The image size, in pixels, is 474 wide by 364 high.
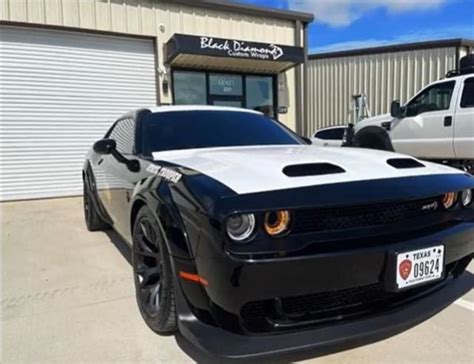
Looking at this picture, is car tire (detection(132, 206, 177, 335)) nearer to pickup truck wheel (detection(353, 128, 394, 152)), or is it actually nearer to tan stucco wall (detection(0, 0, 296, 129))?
pickup truck wheel (detection(353, 128, 394, 152))

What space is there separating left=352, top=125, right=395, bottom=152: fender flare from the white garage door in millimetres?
5124

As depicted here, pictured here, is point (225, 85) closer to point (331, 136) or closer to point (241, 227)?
point (331, 136)

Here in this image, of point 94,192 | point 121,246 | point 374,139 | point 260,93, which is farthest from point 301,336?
point 260,93

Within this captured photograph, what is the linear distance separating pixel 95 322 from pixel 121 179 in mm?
1182

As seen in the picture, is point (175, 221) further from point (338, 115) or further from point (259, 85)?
point (338, 115)

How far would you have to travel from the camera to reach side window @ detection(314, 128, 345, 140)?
432 inches

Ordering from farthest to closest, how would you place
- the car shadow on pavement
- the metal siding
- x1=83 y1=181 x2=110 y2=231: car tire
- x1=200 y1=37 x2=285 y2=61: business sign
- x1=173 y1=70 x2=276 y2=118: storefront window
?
the metal siding → x1=173 y1=70 x2=276 y2=118: storefront window → x1=200 y1=37 x2=285 y2=61: business sign → x1=83 y1=181 x2=110 y2=231: car tire → the car shadow on pavement

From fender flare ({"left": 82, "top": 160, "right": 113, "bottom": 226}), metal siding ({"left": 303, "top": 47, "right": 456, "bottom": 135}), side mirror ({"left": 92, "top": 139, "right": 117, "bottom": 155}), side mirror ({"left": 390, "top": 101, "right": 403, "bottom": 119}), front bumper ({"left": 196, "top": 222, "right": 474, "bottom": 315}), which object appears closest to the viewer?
front bumper ({"left": 196, "top": 222, "right": 474, "bottom": 315})

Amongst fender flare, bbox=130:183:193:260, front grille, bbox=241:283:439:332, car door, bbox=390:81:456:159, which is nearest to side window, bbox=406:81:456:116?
car door, bbox=390:81:456:159

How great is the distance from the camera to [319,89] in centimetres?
1705

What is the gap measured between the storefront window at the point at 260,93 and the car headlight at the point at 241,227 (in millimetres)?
9903

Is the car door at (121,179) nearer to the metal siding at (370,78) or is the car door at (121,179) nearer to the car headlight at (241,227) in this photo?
the car headlight at (241,227)

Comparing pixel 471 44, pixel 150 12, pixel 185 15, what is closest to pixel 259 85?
pixel 185 15

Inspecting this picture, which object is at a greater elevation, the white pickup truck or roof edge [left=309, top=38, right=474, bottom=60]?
roof edge [left=309, top=38, right=474, bottom=60]
